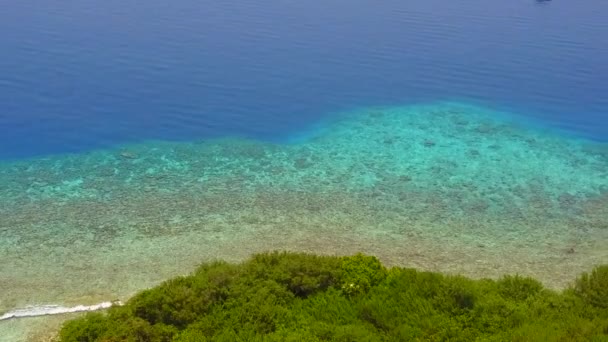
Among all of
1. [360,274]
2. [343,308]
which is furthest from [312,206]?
[343,308]

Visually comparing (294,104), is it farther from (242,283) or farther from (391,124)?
(242,283)

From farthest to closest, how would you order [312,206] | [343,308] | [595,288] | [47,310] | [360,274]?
[312,206] < [47,310] < [360,274] < [595,288] < [343,308]

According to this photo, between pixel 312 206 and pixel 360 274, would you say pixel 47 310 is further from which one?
pixel 312 206

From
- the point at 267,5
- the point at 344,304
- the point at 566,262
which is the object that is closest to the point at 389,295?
the point at 344,304

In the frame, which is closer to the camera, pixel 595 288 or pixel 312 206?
pixel 595 288

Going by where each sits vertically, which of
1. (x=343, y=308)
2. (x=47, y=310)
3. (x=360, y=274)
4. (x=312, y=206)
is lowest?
(x=47, y=310)

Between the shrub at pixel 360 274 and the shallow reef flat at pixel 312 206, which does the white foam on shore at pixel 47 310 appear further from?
the shrub at pixel 360 274

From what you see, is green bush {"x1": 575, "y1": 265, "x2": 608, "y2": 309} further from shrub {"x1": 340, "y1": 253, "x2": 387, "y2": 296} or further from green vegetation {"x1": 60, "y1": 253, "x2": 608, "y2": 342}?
shrub {"x1": 340, "y1": 253, "x2": 387, "y2": 296}
